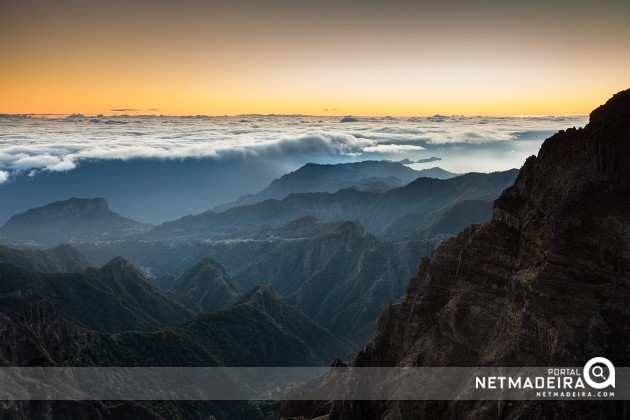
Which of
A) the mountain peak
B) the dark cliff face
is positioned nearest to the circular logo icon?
the dark cliff face

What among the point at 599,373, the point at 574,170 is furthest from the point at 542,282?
the point at 574,170

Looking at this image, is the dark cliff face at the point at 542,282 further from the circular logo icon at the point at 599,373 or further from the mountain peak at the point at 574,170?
the circular logo icon at the point at 599,373

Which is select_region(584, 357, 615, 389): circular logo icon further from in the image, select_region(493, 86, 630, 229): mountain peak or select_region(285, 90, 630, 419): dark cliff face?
select_region(493, 86, 630, 229): mountain peak

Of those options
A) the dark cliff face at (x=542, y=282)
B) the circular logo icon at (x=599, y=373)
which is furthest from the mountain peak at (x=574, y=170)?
the circular logo icon at (x=599, y=373)

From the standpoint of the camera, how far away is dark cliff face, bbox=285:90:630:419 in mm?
56344

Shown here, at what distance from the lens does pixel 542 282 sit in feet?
202

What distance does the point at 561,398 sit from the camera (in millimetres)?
55125

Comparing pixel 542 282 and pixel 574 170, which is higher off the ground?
pixel 574 170

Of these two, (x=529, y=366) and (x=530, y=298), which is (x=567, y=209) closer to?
(x=530, y=298)

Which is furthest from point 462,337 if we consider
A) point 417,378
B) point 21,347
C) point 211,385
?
point 211,385

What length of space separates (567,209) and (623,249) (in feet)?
27.6

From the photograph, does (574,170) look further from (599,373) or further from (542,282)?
(599,373)

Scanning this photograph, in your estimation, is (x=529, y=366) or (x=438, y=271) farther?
(x=438, y=271)

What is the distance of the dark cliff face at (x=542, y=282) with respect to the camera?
56.3 metres
